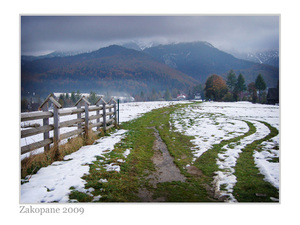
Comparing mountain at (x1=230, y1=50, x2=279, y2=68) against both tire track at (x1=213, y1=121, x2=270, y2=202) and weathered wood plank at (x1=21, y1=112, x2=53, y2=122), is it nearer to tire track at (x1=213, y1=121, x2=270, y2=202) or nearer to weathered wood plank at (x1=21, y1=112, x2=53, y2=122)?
tire track at (x1=213, y1=121, x2=270, y2=202)

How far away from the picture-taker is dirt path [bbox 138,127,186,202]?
3922mm

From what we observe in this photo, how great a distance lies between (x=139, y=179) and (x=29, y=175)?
105 inches

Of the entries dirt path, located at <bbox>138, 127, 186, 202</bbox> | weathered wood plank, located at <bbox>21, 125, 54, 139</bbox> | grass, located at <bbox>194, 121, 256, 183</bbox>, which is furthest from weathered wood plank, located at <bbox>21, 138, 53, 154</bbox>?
grass, located at <bbox>194, 121, 256, 183</bbox>

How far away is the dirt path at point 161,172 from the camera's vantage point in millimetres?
3922

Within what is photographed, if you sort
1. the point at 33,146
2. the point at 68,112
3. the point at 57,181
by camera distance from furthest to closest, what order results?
the point at 68,112 < the point at 33,146 < the point at 57,181

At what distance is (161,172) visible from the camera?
5.12 metres

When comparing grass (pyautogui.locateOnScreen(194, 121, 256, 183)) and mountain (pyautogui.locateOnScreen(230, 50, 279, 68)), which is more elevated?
mountain (pyautogui.locateOnScreen(230, 50, 279, 68))

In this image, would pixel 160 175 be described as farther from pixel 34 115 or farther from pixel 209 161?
pixel 34 115

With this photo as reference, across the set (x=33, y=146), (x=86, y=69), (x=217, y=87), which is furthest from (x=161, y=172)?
(x=217, y=87)

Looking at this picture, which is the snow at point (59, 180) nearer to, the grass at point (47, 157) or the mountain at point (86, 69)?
the grass at point (47, 157)

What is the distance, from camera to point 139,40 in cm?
785
